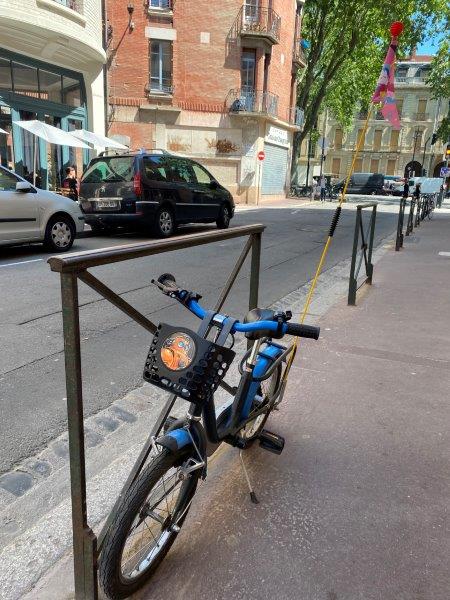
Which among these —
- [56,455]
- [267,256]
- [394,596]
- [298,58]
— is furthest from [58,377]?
[298,58]

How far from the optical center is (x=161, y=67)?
25.2 m

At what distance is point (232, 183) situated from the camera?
26.7 meters

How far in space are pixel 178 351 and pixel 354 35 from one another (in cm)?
3448

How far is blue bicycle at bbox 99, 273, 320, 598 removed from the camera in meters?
1.80

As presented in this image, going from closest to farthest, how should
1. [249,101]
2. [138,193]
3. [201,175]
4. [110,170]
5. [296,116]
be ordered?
[138,193]
[110,170]
[201,175]
[249,101]
[296,116]

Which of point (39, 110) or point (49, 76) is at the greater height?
point (49, 76)

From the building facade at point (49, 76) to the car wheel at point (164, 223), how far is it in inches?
284

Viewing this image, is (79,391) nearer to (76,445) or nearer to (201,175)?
(76,445)

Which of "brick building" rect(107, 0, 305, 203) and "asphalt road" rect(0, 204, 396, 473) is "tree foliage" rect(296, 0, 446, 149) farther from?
"asphalt road" rect(0, 204, 396, 473)

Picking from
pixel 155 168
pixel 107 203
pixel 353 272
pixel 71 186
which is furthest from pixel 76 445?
pixel 71 186

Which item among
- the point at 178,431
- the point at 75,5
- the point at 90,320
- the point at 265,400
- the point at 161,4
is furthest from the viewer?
the point at 161,4

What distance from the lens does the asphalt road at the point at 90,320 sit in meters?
3.40

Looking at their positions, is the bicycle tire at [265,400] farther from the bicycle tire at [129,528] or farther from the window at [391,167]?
the window at [391,167]

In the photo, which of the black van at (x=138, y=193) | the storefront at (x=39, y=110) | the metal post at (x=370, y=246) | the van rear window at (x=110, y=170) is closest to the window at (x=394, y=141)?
the storefront at (x=39, y=110)
